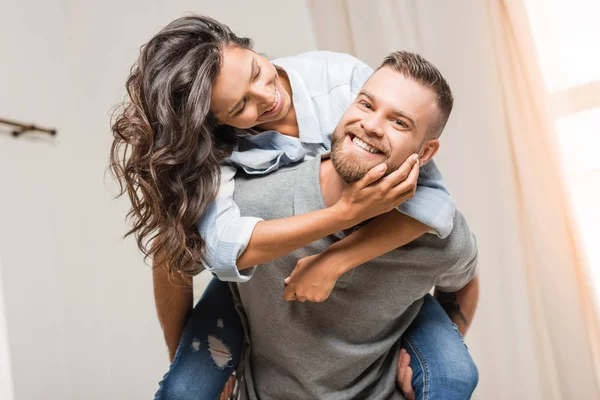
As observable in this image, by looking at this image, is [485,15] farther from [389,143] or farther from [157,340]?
[157,340]

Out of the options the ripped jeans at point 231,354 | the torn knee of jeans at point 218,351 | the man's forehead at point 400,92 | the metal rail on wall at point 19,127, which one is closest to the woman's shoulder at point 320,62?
the man's forehead at point 400,92

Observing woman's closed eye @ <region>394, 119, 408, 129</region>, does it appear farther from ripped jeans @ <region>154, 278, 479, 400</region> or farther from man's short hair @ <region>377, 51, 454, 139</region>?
ripped jeans @ <region>154, 278, 479, 400</region>

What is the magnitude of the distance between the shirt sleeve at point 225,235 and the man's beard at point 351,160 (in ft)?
0.67

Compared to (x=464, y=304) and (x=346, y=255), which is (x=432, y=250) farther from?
(x=464, y=304)

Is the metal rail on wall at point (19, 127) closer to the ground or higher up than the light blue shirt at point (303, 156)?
higher up

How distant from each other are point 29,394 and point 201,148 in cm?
158

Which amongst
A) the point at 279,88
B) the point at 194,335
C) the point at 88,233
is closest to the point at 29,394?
the point at 88,233

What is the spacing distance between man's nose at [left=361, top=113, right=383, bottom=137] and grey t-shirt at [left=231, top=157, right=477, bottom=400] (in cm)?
17

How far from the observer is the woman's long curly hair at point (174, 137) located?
58.5 inches

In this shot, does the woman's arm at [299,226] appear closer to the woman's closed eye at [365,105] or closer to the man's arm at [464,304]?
the woman's closed eye at [365,105]

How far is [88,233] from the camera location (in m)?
2.97

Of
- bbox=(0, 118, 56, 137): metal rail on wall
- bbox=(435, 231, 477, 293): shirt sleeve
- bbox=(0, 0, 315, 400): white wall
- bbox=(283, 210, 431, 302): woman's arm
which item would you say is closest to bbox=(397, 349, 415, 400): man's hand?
bbox=(435, 231, 477, 293): shirt sleeve

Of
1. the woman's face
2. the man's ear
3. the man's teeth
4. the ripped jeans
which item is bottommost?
the ripped jeans

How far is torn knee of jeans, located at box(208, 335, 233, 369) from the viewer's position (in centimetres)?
176
